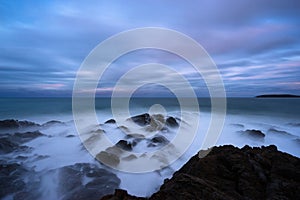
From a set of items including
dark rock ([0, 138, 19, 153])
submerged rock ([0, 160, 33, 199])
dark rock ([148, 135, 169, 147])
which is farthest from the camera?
dark rock ([148, 135, 169, 147])

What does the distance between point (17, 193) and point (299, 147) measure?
57.5ft

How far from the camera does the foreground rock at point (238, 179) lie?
3.46 metres

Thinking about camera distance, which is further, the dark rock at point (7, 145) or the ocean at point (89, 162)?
the dark rock at point (7, 145)

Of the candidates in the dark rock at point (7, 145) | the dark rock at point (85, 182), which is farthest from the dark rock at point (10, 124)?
the dark rock at point (85, 182)

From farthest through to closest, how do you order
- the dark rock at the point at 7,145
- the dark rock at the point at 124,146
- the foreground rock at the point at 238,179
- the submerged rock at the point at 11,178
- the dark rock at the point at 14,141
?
1. the dark rock at the point at 124,146
2. the dark rock at the point at 14,141
3. the dark rock at the point at 7,145
4. the submerged rock at the point at 11,178
5. the foreground rock at the point at 238,179

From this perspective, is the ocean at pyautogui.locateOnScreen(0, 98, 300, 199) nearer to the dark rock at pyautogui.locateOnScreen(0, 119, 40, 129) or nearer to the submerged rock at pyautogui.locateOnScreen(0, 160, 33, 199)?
the submerged rock at pyautogui.locateOnScreen(0, 160, 33, 199)

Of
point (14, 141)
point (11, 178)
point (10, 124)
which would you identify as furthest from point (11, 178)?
point (10, 124)

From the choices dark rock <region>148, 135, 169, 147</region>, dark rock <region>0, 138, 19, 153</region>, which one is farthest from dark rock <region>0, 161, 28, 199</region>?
dark rock <region>148, 135, 169, 147</region>

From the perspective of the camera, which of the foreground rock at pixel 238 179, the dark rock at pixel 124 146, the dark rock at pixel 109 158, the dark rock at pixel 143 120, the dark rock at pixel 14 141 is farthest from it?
the dark rock at pixel 143 120

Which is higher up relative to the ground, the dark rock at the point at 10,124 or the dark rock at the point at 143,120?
the dark rock at the point at 10,124

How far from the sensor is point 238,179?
14.1 feet

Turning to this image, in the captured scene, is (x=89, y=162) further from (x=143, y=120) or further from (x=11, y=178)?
(x=143, y=120)

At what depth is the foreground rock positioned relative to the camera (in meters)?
3.46

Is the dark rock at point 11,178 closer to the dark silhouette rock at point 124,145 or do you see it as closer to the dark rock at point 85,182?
the dark rock at point 85,182
